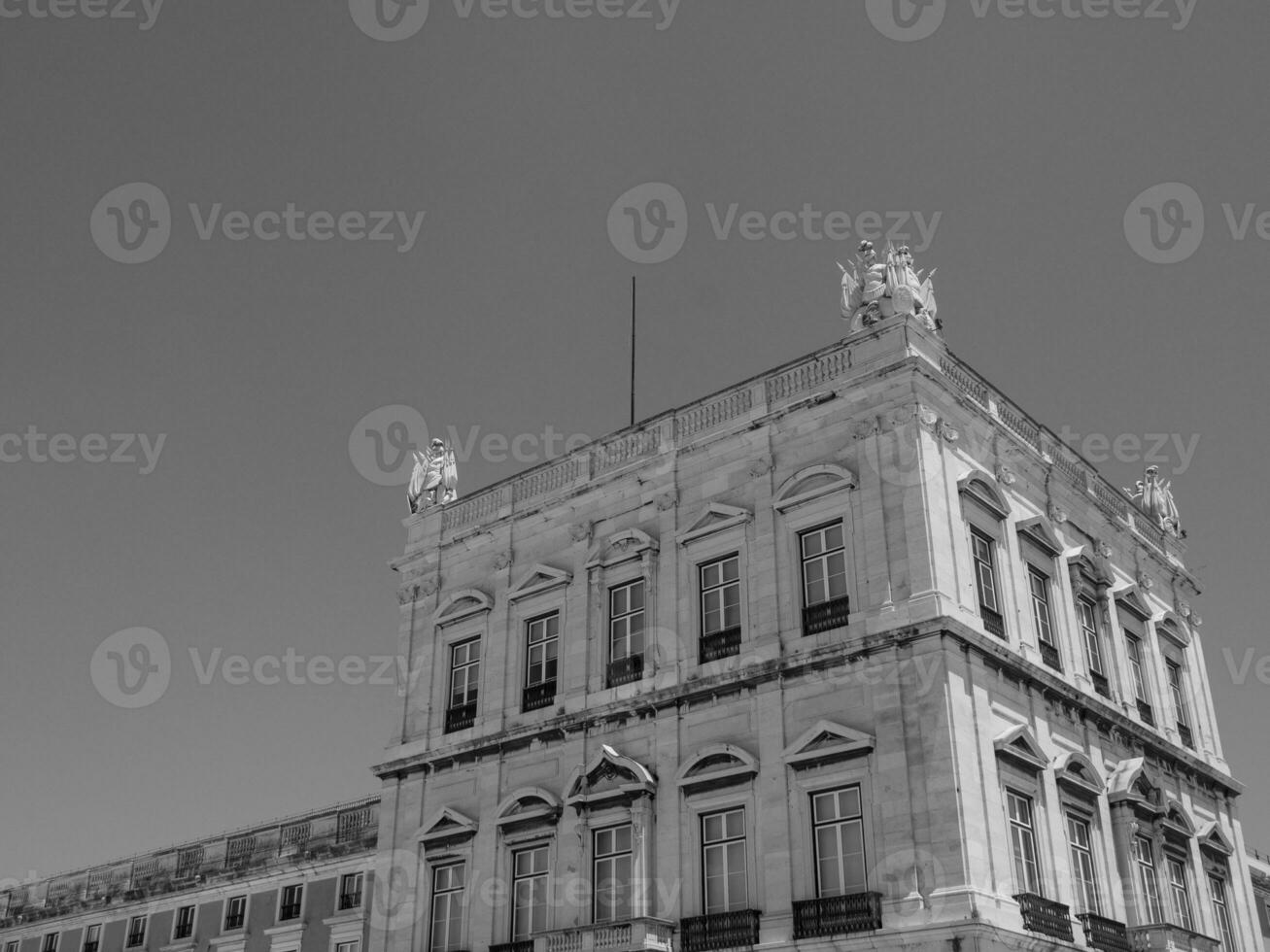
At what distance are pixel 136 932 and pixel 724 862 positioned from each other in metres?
33.0

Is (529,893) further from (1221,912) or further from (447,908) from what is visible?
(1221,912)

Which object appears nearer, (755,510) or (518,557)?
(755,510)

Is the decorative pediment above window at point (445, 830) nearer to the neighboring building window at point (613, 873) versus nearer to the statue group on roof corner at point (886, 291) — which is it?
the neighboring building window at point (613, 873)

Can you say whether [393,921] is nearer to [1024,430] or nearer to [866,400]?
[866,400]

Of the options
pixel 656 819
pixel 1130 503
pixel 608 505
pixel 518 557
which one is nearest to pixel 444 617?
pixel 518 557

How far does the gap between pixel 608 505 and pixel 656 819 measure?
7607mm

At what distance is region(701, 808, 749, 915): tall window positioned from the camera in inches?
1021

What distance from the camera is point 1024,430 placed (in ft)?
103

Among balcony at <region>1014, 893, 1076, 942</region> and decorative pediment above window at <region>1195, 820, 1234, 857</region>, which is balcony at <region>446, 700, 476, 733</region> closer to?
balcony at <region>1014, 893, 1076, 942</region>

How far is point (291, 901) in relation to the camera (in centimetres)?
4559

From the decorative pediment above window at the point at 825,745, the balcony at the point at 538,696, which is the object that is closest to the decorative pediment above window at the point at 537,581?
the balcony at the point at 538,696

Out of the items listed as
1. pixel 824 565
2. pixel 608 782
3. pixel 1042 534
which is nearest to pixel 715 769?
pixel 608 782

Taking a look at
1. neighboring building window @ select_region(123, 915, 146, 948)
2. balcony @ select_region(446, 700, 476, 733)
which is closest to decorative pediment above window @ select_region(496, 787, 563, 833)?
balcony @ select_region(446, 700, 476, 733)

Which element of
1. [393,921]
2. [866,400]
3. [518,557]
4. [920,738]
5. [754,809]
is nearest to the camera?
[920,738]
